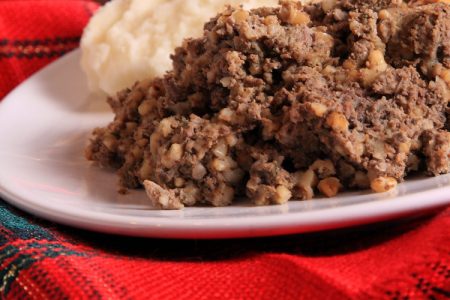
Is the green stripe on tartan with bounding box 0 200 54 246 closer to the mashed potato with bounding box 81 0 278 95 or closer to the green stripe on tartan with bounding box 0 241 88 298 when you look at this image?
the green stripe on tartan with bounding box 0 241 88 298

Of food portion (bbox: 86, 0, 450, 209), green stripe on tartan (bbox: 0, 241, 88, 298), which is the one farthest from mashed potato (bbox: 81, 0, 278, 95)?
green stripe on tartan (bbox: 0, 241, 88, 298)

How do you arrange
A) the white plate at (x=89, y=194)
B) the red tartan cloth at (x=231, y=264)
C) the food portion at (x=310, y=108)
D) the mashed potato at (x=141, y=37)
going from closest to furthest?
1. the red tartan cloth at (x=231, y=264)
2. the white plate at (x=89, y=194)
3. the food portion at (x=310, y=108)
4. the mashed potato at (x=141, y=37)

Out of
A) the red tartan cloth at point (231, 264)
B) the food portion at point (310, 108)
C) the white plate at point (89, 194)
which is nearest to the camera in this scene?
the red tartan cloth at point (231, 264)

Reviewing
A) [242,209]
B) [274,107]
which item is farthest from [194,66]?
[242,209]

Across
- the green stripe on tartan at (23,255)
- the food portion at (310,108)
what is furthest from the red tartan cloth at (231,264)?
the food portion at (310,108)

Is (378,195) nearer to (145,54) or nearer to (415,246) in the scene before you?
(415,246)

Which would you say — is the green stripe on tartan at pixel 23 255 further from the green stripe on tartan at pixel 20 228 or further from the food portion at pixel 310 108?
the food portion at pixel 310 108

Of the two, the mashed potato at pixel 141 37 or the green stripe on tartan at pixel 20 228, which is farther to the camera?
the mashed potato at pixel 141 37

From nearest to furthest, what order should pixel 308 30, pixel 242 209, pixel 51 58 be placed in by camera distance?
pixel 242 209 → pixel 308 30 → pixel 51 58
